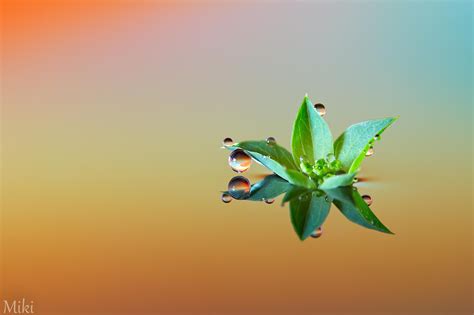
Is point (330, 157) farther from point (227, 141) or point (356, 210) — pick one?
point (227, 141)

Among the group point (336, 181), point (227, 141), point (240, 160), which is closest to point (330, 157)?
point (336, 181)

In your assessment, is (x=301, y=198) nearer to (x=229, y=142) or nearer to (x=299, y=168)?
(x=299, y=168)

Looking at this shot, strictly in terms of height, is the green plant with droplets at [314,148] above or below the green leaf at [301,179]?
above

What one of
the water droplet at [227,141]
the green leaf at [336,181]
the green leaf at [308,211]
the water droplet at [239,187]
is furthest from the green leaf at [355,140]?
the water droplet at [227,141]

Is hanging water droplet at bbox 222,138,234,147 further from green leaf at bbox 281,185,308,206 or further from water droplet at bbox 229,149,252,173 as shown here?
green leaf at bbox 281,185,308,206

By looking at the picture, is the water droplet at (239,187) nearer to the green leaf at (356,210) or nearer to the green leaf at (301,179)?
the green leaf at (301,179)

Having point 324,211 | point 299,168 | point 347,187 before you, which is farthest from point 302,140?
point 324,211
